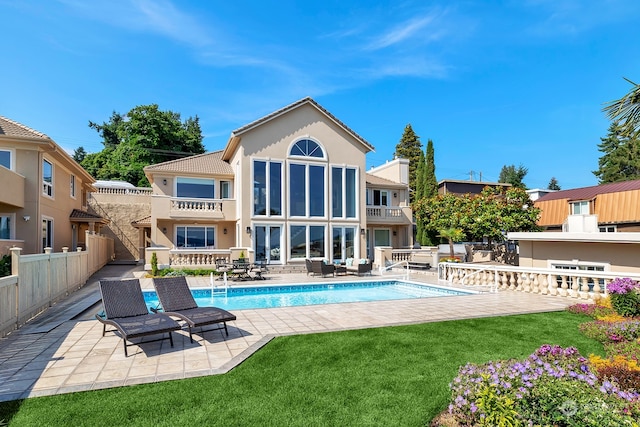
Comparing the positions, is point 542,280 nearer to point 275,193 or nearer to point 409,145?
point 275,193

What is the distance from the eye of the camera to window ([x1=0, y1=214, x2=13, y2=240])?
16.8 meters

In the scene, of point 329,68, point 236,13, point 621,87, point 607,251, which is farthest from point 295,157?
point 621,87

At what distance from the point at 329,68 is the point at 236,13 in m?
9.98

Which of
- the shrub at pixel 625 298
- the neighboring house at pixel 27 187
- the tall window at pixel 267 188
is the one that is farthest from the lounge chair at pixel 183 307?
the tall window at pixel 267 188

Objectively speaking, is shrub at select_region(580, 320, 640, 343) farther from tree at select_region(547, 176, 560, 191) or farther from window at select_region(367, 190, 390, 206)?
tree at select_region(547, 176, 560, 191)

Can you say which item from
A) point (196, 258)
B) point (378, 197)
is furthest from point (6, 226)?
point (378, 197)

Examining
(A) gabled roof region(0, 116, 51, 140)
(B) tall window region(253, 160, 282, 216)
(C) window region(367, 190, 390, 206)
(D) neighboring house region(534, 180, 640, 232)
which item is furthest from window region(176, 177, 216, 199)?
(D) neighboring house region(534, 180, 640, 232)

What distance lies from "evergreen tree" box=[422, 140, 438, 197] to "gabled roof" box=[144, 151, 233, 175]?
63.9ft

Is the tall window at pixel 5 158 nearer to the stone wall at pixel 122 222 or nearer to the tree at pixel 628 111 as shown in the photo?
the stone wall at pixel 122 222

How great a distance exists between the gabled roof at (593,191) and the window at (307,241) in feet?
77.2

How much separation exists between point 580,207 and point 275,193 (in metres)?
26.5

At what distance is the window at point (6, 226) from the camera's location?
1675cm

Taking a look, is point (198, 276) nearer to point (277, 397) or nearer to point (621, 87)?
point (277, 397)

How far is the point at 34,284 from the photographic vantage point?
9172 mm
